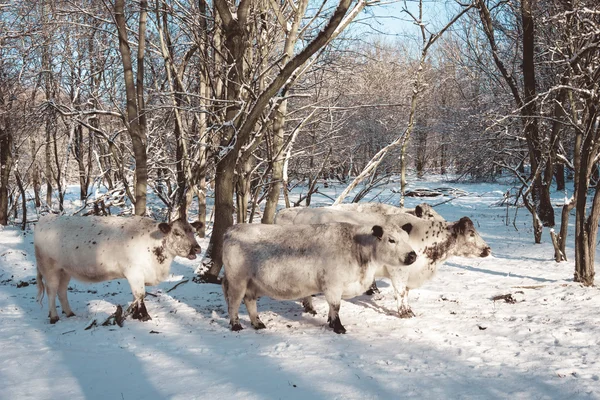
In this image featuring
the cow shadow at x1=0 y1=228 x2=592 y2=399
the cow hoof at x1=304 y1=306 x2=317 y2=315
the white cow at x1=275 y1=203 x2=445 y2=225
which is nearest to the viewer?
the cow shadow at x1=0 y1=228 x2=592 y2=399

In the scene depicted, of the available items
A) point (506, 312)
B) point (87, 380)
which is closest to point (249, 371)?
point (87, 380)

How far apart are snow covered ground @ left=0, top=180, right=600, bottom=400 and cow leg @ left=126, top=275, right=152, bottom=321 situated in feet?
0.56

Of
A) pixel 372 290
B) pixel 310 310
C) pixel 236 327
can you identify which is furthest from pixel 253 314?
pixel 372 290

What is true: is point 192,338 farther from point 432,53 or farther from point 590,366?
point 432,53

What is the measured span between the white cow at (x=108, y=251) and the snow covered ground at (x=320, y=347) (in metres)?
0.63

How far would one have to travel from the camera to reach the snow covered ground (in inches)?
199

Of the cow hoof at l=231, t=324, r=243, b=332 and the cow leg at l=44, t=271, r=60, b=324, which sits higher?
the cow leg at l=44, t=271, r=60, b=324

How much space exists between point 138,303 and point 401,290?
4246 mm

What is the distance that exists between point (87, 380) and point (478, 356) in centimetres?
444

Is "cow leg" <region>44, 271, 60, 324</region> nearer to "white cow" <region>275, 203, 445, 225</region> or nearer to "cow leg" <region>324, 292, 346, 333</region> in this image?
Result: "white cow" <region>275, 203, 445, 225</region>

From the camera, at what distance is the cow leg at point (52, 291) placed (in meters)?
8.21

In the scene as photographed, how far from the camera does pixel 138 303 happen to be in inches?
319

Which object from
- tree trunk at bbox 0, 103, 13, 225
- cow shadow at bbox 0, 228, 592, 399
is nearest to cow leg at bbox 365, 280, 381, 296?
cow shadow at bbox 0, 228, 592, 399

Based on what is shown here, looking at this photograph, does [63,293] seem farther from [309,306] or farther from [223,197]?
[309,306]
